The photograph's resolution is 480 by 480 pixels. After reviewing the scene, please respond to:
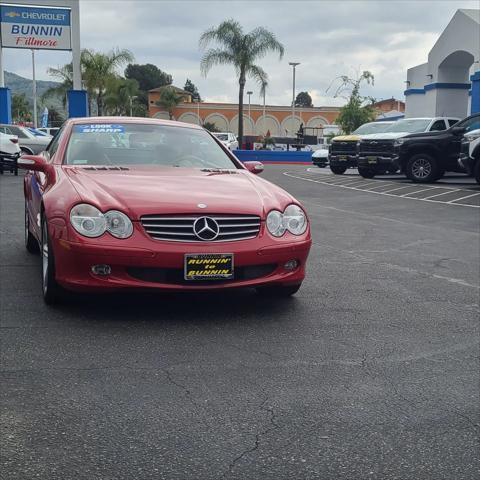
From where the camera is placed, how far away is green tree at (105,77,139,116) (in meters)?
47.6

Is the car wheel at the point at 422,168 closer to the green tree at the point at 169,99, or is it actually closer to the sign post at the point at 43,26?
the sign post at the point at 43,26

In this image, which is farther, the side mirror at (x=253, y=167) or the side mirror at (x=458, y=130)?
the side mirror at (x=458, y=130)

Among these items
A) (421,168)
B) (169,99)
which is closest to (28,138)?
(421,168)

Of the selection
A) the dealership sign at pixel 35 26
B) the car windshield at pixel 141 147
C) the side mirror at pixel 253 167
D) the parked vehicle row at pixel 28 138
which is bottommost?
the side mirror at pixel 253 167

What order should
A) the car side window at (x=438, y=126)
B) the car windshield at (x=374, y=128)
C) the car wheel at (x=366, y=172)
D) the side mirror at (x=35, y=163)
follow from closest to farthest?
the side mirror at (x=35, y=163) < the car side window at (x=438, y=126) < the car wheel at (x=366, y=172) < the car windshield at (x=374, y=128)

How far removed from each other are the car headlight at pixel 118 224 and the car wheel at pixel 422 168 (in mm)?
15974

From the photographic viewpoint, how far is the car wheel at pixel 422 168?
19.4 metres

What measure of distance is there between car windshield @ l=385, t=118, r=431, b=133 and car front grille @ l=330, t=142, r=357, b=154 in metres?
1.98

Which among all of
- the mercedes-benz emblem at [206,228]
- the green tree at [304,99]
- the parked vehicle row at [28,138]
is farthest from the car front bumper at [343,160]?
the green tree at [304,99]

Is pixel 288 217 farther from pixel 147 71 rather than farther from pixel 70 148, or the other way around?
pixel 147 71

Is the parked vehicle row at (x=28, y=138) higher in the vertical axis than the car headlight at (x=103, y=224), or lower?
higher

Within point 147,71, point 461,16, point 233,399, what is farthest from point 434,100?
→ point 147,71

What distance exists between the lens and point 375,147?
21.3m

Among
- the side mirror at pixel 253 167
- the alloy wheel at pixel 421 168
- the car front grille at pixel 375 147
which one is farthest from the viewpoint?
the car front grille at pixel 375 147
